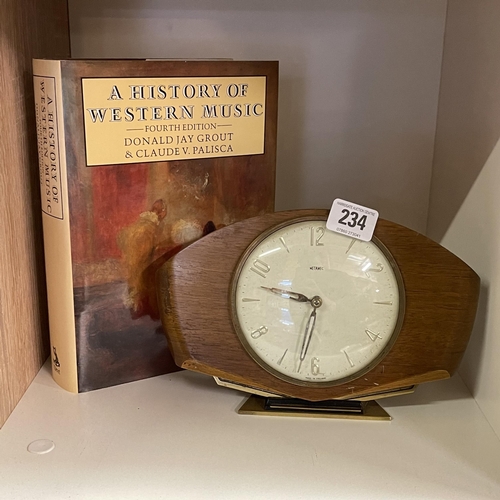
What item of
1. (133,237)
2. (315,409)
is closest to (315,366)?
(315,409)

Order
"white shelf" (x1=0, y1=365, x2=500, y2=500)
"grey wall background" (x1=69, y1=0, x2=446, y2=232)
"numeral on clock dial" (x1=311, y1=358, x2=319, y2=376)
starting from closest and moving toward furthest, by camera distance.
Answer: "white shelf" (x1=0, y1=365, x2=500, y2=500) → "numeral on clock dial" (x1=311, y1=358, x2=319, y2=376) → "grey wall background" (x1=69, y1=0, x2=446, y2=232)

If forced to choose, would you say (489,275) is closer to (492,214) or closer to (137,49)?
(492,214)

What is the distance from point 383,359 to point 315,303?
0.33 feet

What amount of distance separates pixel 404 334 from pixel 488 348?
0.33ft

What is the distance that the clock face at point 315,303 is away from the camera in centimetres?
70

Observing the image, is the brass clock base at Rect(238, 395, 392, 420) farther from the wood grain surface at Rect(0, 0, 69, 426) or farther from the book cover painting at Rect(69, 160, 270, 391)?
the wood grain surface at Rect(0, 0, 69, 426)

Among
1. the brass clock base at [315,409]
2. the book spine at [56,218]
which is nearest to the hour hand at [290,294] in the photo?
the brass clock base at [315,409]

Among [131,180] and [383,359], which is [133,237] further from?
[383,359]

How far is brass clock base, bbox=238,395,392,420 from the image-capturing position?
734mm

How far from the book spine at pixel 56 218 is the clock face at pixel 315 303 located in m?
0.20

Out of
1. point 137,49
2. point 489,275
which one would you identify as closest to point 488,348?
point 489,275

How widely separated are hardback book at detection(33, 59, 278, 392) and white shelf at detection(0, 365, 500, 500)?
0.06 m

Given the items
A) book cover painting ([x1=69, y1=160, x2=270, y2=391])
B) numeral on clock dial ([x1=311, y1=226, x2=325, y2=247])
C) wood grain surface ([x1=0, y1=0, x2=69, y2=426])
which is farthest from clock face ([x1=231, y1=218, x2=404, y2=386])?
wood grain surface ([x1=0, y1=0, x2=69, y2=426])

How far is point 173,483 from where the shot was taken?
2.03 ft
